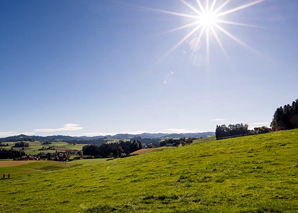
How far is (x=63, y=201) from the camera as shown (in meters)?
18.1

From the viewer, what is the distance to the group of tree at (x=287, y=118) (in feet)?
257

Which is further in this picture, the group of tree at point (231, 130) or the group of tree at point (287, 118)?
the group of tree at point (231, 130)

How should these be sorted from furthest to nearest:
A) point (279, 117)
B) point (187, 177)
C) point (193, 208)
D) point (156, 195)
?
point (279, 117) < point (187, 177) < point (156, 195) < point (193, 208)

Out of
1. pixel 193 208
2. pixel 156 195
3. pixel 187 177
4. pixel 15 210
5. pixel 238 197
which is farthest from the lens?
pixel 187 177

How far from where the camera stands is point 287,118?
265ft

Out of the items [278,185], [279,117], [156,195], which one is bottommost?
[156,195]

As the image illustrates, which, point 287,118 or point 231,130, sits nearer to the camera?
point 287,118

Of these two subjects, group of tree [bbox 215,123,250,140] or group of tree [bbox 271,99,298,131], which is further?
group of tree [bbox 215,123,250,140]

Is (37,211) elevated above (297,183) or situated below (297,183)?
below

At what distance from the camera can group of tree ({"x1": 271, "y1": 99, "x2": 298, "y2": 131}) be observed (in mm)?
78200

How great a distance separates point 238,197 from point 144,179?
482 inches

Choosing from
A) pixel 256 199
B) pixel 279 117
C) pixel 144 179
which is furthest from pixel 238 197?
pixel 279 117

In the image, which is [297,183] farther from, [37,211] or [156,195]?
[37,211]

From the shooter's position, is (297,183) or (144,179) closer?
(297,183)
